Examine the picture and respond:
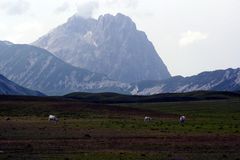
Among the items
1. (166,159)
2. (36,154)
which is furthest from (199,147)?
(36,154)

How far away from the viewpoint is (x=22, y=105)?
11700 centimetres

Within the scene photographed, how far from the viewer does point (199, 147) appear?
45.8 m

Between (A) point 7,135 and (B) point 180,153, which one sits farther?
(A) point 7,135

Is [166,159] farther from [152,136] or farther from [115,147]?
[152,136]

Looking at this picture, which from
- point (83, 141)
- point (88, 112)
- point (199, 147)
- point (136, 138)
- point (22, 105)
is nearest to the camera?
point (199, 147)

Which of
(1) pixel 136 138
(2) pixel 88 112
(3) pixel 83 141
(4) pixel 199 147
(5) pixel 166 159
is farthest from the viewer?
(2) pixel 88 112

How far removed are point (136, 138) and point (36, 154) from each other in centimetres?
1648

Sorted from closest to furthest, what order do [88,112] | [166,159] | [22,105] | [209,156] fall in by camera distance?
1. [166,159]
2. [209,156]
3. [88,112]
4. [22,105]

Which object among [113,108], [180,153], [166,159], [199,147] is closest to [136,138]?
[199,147]

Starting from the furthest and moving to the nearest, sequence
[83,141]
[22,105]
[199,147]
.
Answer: [22,105], [83,141], [199,147]

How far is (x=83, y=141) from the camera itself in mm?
50906

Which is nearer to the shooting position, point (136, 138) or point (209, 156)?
point (209, 156)

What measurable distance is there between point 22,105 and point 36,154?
78.2m

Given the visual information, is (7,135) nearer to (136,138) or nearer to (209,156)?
(136,138)
